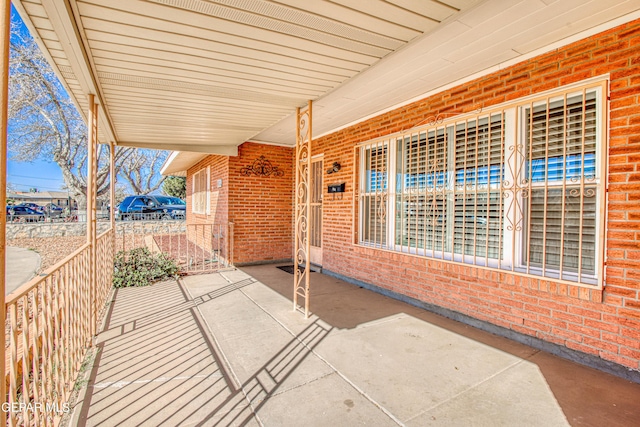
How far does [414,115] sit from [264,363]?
331 cm

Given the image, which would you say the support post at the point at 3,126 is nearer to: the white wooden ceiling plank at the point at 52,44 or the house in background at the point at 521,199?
the white wooden ceiling plank at the point at 52,44

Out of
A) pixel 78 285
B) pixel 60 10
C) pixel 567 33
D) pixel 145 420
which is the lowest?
pixel 145 420

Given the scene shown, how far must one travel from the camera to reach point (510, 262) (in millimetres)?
3135

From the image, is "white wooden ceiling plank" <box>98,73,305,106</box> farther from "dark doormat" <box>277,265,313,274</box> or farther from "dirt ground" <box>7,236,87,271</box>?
"dirt ground" <box>7,236,87,271</box>

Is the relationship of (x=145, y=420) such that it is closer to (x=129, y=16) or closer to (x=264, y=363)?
(x=264, y=363)

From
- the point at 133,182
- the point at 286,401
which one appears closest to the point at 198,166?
the point at 286,401

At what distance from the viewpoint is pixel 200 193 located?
9.74 metres

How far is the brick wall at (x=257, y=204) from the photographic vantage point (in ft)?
21.5

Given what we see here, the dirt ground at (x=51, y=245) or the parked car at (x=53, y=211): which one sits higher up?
the parked car at (x=53, y=211)

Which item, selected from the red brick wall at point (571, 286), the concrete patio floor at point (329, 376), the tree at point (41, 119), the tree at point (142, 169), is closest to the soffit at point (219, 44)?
the red brick wall at point (571, 286)

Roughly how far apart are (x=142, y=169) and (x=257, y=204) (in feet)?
88.0

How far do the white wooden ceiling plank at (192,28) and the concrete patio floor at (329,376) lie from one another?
253 centimetres

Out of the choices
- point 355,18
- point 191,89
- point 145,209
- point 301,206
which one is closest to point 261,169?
point 301,206

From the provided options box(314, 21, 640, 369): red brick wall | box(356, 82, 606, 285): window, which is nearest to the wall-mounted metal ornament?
box(356, 82, 606, 285): window
